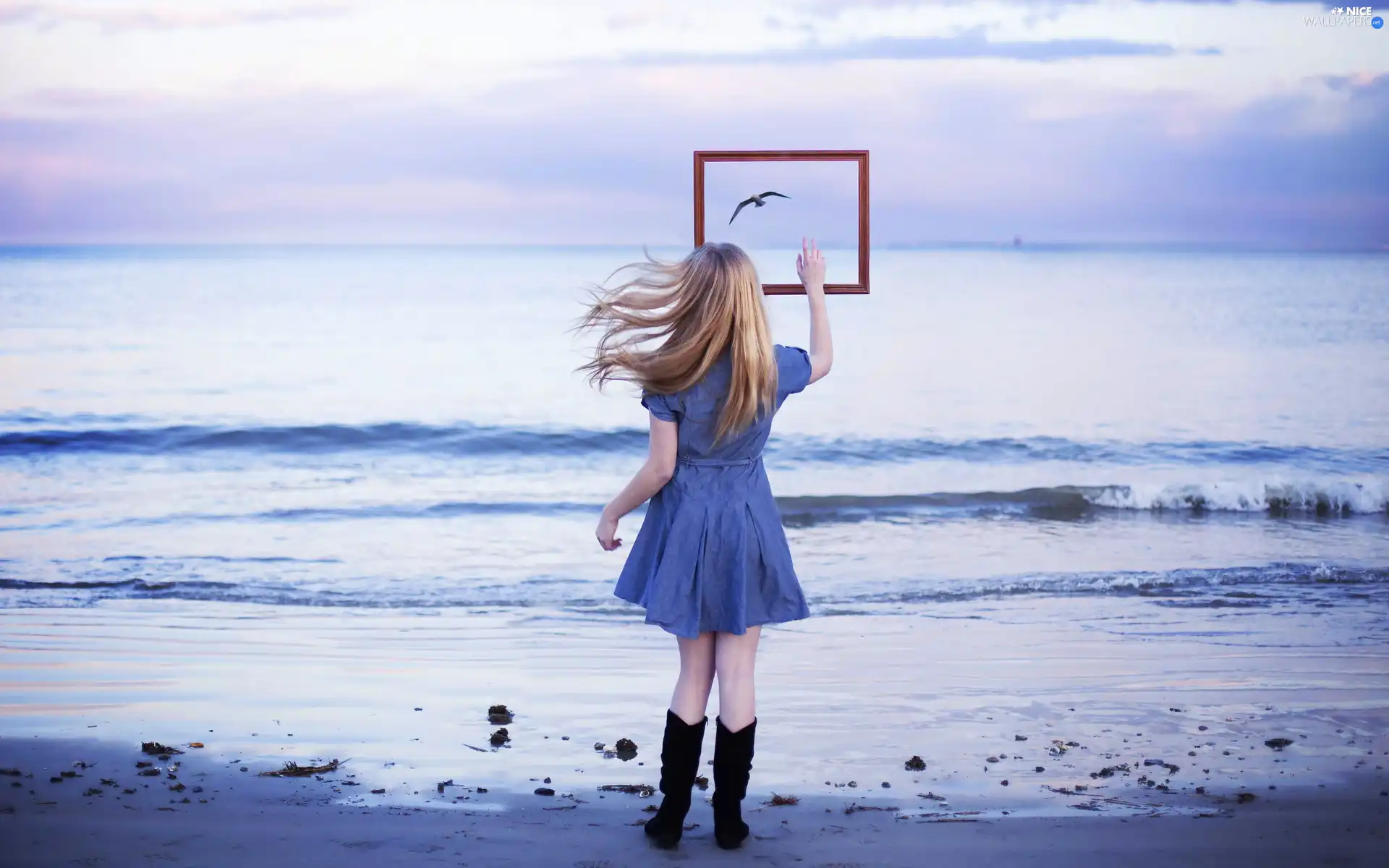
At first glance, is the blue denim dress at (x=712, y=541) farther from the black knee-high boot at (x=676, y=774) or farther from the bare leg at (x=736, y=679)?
the black knee-high boot at (x=676, y=774)

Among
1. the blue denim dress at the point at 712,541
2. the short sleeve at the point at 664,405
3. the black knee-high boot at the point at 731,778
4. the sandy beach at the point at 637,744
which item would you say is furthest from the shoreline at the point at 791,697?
the short sleeve at the point at 664,405

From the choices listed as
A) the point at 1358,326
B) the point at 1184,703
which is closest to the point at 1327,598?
the point at 1184,703

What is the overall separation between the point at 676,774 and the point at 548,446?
1087 centimetres

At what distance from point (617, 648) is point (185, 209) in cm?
2442

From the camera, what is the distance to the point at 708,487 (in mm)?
3201

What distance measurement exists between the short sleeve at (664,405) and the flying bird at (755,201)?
24.6 inches

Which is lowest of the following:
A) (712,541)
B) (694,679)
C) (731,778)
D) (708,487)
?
(731,778)

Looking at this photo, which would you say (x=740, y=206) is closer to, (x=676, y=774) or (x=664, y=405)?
(x=664, y=405)

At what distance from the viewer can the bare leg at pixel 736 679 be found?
10.5ft

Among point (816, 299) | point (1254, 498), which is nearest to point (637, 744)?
point (816, 299)

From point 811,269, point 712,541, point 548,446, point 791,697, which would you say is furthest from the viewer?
point 548,446

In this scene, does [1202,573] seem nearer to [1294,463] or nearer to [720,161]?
[720,161]

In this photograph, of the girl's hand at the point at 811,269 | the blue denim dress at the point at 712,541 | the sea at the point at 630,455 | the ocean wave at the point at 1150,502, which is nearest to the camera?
the blue denim dress at the point at 712,541

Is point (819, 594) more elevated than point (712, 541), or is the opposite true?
point (712, 541)
